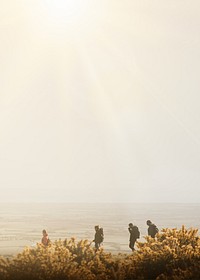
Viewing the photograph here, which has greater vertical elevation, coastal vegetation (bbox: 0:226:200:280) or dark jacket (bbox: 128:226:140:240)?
dark jacket (bbox: 128:226:140:240)

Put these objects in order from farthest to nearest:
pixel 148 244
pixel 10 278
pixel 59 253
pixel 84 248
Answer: pixel 148 244, pixel 84 248, pixel 59 253, pixel 10 278

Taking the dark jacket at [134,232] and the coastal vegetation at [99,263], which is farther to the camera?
the dark jacket at [134,232]

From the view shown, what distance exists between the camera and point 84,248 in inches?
565

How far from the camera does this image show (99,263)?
44.9 feet

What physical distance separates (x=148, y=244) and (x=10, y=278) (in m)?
4.90

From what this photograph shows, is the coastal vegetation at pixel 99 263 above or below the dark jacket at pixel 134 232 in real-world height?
below

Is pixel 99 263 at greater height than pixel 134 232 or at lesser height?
lesser

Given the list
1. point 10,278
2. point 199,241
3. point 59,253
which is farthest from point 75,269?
point 199,241

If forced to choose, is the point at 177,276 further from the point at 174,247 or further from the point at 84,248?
the point at 84,248

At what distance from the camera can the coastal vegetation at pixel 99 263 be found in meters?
12.6

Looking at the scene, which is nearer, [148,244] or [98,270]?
[98,270]

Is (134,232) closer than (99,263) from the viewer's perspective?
No

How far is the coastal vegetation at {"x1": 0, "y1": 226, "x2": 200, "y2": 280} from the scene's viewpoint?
12562 mm

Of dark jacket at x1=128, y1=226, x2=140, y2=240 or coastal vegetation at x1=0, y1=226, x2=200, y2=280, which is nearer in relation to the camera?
coastal vegetation at x1=0, y1=226, x2=200, y2=280
